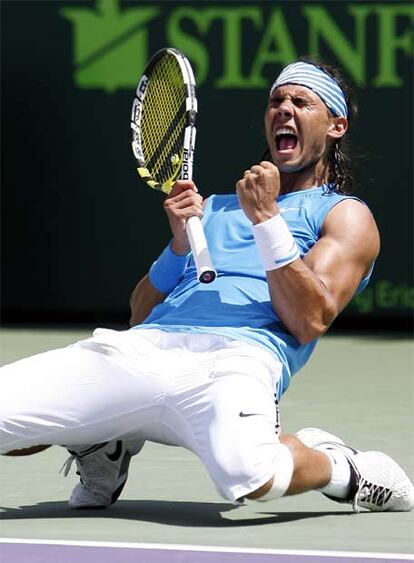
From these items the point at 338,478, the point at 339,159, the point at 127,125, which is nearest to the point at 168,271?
the point at 339,159

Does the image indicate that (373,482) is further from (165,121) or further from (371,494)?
(165,121)

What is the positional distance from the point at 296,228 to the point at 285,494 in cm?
86

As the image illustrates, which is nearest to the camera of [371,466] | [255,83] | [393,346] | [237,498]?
[237,498]

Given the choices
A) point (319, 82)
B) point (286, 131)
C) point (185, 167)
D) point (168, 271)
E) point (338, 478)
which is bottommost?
point (338, 478)

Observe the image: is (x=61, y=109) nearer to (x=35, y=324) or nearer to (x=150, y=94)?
(x=35, y=324)

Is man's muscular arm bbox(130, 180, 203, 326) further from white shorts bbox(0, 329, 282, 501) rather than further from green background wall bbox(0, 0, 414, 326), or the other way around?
green background wall bbox(0, 0, 414, 326)

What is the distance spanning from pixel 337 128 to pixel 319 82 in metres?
0.15

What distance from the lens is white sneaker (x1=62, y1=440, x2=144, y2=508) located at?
5117 millimetres

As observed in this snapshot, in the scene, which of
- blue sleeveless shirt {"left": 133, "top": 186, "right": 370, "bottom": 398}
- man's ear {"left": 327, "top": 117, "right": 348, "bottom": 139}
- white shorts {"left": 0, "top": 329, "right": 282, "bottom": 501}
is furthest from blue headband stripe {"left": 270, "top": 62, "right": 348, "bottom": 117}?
white shorts {"left": 0, "top": 329, "right": 282, "bottom": 501}

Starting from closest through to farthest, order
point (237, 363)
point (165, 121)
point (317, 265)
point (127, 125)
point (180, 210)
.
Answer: point (237, 363) < point (317, 265) < point (180, 210) < point (165, 121) < point (127, 125)

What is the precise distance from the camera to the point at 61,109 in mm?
11625

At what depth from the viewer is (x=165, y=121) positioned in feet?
18.4

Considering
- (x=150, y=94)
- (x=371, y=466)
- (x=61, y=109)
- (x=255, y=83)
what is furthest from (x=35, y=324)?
(x=371, y=466)

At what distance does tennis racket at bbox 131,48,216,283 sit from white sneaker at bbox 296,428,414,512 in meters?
0.93
